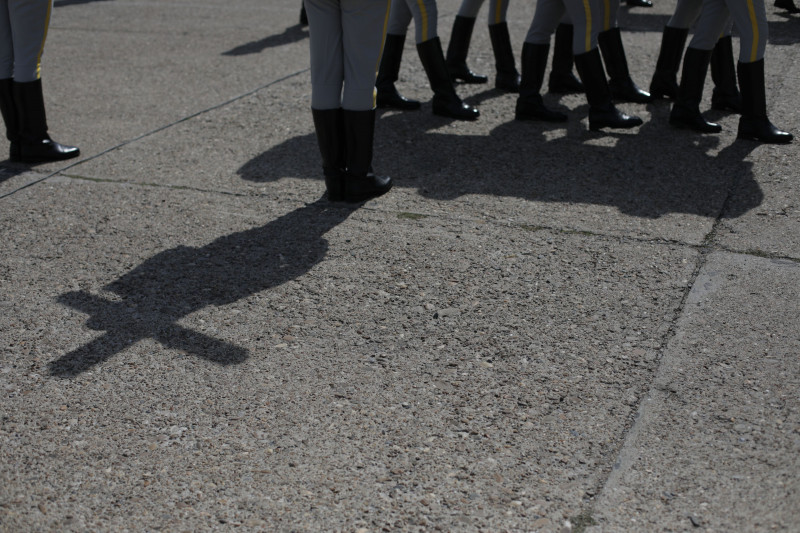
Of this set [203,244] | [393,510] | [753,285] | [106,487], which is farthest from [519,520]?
[203,244]

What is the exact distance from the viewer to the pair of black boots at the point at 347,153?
15.6 ft

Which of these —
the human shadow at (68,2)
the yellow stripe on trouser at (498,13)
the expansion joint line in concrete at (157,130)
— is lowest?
the expansion joint line in concrete at (157,130)

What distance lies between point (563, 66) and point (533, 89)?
2.59ft

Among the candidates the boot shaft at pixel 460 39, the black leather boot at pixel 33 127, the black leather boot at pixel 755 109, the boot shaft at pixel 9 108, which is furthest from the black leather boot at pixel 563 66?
the boot shaft at pixel 9 108

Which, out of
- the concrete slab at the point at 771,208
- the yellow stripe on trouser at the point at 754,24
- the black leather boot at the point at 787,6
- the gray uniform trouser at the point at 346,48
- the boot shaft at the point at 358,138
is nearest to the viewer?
the concrete slab at the point at 771,208

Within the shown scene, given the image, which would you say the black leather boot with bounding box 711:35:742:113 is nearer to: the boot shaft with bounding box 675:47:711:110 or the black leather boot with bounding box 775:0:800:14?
the boot shaft with bounding box 675:47:711:110

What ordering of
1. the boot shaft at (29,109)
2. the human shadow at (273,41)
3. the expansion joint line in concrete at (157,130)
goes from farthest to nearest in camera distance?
the human shadow at (273,41), the boot shaft at (29,109), the expansion joint line in concrete at (157,130)

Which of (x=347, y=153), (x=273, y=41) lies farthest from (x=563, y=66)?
(x=273, y=41)

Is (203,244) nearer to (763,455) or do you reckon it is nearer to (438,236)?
(438,236)

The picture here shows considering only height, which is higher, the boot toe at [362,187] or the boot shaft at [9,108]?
the boot shaft at [9,108]

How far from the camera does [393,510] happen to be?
2.58 meters

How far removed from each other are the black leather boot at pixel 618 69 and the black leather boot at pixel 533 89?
1.35 feet

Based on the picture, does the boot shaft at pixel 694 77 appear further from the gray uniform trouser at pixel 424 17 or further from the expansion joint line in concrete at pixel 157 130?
the expansion joint line in concrete at pixel 157 130

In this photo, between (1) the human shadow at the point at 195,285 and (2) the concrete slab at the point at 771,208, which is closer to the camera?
(1) the human shadow at the point at 195,285
